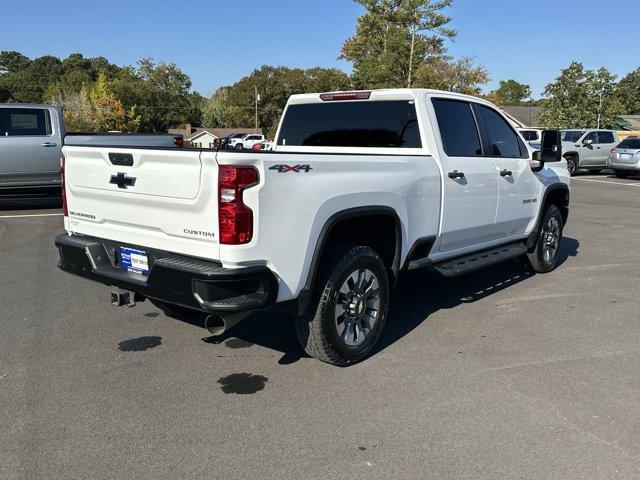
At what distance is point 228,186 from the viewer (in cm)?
320

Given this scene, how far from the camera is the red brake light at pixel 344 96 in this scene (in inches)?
203

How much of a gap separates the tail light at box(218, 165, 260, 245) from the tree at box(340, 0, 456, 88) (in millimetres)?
43769

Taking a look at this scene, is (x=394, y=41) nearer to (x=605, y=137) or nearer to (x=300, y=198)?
(x=605, y=137)

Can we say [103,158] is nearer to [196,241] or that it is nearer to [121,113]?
[196,241]

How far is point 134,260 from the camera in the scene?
3.84m

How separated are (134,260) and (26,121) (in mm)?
9136

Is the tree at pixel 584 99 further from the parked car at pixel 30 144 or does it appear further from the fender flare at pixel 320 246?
the fender flare at pixel 320 246

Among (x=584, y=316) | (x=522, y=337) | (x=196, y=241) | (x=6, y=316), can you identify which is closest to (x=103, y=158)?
(x=196, y=241)

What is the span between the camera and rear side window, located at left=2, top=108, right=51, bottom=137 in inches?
440

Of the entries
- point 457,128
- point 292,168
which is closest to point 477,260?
point 457,128

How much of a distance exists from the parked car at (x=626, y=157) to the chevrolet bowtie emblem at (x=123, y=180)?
21168mm

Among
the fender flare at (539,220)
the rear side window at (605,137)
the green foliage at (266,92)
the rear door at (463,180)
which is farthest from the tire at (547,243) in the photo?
the green foliage at (266,92)

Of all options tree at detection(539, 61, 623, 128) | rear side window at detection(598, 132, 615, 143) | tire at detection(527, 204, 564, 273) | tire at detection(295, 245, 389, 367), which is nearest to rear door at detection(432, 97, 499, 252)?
tire at detection(295, 245, 389, 367)

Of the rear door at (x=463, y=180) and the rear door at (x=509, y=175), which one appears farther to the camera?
the rear door at (x=509, y=175)
